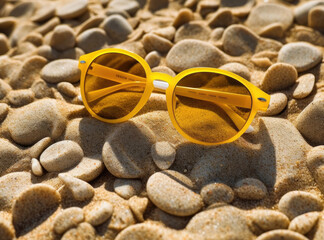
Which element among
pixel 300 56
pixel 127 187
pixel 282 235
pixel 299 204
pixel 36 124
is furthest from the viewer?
pixel 300 56

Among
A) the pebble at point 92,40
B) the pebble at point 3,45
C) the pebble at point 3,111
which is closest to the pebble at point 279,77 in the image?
the pebble at point 92,40

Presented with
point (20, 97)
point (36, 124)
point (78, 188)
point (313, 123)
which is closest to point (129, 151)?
point (78, 188)

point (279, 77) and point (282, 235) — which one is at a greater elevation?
point (279, 77)

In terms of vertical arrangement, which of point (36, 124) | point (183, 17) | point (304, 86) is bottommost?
point (36, 124)

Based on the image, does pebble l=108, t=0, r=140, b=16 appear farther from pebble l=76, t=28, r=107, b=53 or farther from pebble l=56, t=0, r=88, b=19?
pebble l=76, t=28, r=107, b=53

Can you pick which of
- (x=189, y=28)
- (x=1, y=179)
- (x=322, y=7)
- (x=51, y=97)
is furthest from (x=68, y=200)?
(x=322, y=7)

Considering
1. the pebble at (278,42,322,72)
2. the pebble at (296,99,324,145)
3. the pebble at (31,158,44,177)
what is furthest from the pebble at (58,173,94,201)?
the pebble at (278,42,322,72)

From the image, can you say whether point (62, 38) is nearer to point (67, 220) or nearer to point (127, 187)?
point (127, 187)
